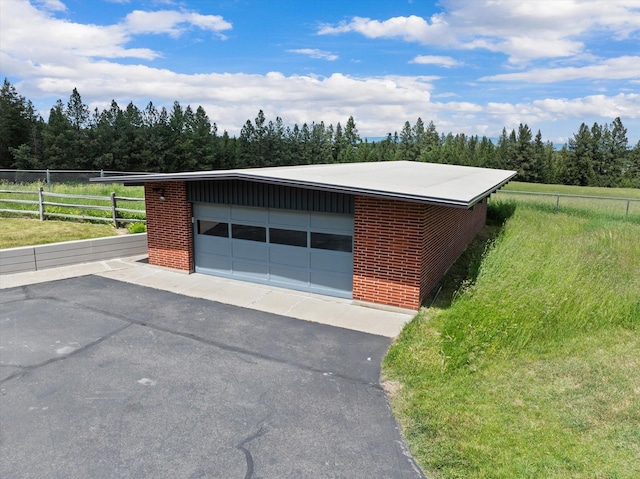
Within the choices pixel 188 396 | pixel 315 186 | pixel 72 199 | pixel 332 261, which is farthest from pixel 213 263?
pixel 72 199

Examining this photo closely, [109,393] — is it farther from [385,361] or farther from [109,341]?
[385,361]

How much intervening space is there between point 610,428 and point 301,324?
17.4ft

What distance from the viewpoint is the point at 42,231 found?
1465cm

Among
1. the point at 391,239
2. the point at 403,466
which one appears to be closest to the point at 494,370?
the point at 403,466

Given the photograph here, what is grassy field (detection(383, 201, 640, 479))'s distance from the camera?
498 cm

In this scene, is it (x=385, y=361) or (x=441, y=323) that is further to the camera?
(x=441, y=323)

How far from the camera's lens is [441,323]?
8.69 m

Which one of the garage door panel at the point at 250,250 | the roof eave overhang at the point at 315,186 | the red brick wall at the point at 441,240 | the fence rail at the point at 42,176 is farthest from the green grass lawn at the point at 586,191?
the roof eave overhang at the point at 315,186

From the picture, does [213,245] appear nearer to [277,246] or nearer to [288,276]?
[277,246]

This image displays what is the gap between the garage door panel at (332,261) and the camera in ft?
34.4

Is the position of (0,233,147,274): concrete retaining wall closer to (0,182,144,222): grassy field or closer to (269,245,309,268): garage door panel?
(0,182,144,222): grassy field

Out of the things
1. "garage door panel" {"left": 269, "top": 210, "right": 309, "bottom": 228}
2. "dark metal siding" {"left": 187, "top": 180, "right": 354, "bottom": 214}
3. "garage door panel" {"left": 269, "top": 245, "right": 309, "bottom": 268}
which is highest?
"dark metal siding" {"left": 187, "top": 180, "right": 354, "bottom": 214}

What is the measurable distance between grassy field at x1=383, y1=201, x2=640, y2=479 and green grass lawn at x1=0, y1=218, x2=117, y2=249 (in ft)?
36.7

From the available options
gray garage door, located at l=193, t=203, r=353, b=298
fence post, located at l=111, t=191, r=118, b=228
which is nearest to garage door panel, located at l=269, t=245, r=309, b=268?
gray garage door, located at l=193, t=203, r=353, b=298
